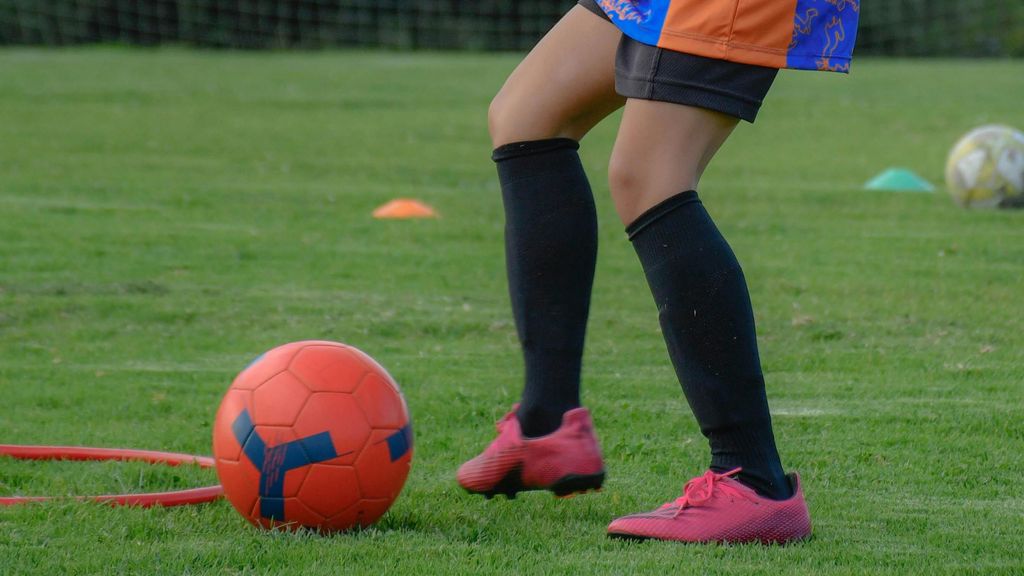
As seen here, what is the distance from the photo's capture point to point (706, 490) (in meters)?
3.02

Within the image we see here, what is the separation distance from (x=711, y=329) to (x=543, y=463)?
522 mm

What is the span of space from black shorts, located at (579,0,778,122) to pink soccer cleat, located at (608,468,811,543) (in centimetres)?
75

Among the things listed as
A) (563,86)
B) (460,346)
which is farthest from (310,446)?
(460,346)

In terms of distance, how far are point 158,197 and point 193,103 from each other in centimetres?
1152

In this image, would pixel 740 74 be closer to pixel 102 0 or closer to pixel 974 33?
pixel 102 0

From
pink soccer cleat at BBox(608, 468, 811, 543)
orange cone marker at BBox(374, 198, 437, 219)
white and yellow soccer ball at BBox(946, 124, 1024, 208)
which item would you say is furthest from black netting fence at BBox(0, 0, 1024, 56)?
pink soccer cleat at BBox(608, 468, 811, 543)

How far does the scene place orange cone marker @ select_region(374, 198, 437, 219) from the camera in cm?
969

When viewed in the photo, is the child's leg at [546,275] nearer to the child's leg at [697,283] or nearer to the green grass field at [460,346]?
the green grass field at [460,346]

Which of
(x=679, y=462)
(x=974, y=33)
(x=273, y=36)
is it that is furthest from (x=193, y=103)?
(x=974, y=33)

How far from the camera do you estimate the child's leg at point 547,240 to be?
3.29m

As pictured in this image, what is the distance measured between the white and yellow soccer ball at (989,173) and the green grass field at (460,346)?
0.23 m

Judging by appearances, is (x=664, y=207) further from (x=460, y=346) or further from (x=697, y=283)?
(x=460, y=346)

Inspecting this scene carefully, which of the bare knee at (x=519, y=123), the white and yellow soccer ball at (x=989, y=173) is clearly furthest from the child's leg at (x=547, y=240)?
the white and yellow soccer ball at (x=989, y=173)

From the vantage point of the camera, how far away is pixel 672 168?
296 cm
